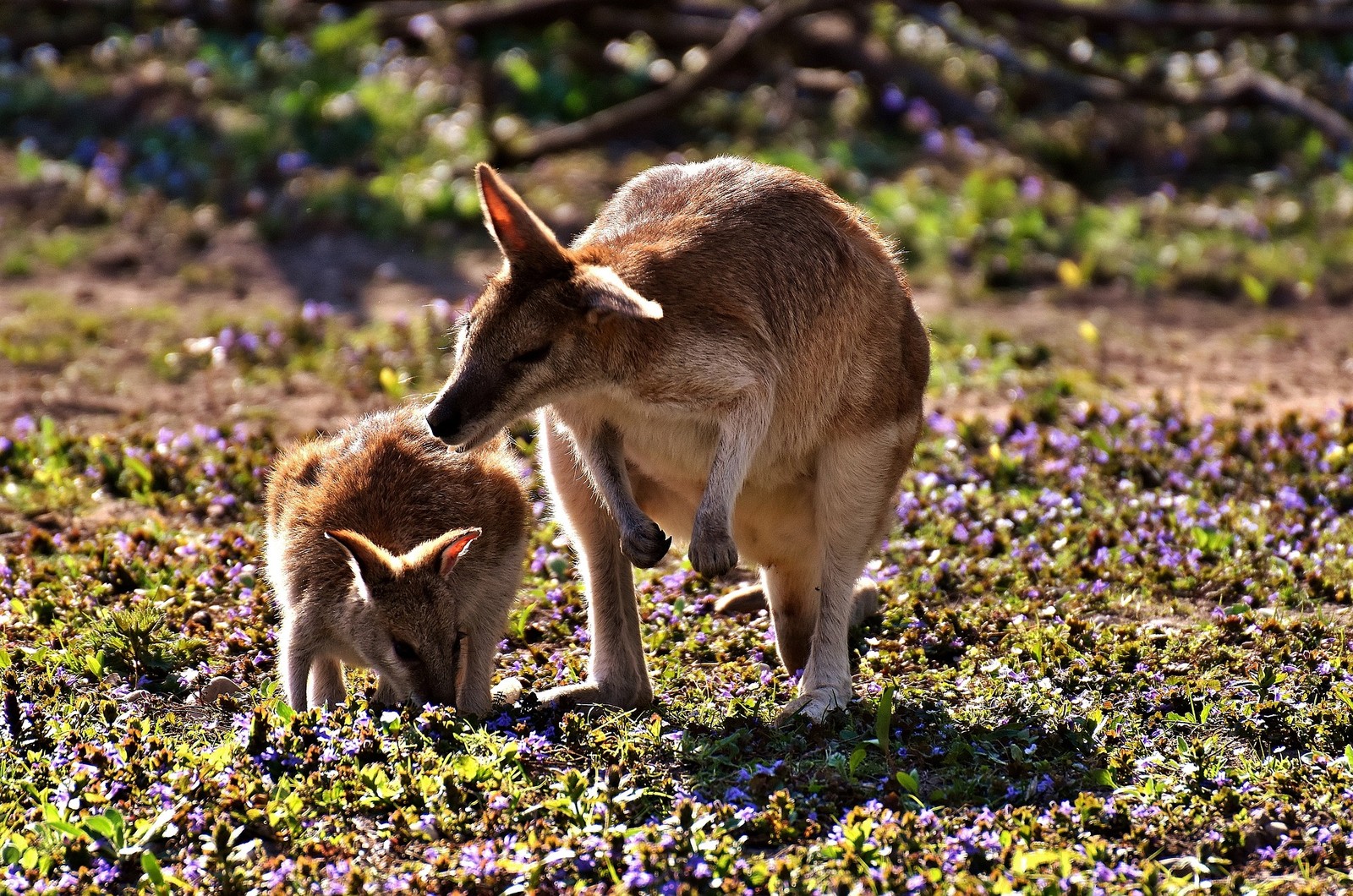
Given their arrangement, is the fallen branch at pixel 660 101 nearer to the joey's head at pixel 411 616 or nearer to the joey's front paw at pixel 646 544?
the joey's head at pixel 411 616

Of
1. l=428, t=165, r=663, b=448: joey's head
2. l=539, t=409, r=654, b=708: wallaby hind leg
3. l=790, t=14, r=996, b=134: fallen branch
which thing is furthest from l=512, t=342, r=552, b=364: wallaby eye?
l=790, t=14, r=996, b=134: fallen branch

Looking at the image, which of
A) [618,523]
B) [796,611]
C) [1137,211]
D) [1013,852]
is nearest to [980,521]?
[796,611]

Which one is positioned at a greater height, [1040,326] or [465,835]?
[465,835]

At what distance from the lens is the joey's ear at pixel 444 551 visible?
4.62m

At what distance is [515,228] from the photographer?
430 centimetres

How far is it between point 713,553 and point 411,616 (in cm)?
87

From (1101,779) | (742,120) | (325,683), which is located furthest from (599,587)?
(742,120)

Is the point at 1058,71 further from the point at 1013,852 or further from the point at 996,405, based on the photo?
the point at 1013,852

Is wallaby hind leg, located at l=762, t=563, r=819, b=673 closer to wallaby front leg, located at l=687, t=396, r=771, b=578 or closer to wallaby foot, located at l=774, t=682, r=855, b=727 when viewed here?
wallaby foot, located at l=774, t=682, r=855, b=727

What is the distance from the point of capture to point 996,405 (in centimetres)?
746

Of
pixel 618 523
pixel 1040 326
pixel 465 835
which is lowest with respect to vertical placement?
pixel 1040 326

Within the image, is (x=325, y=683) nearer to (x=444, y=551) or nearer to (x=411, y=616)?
(x=411, y=616)

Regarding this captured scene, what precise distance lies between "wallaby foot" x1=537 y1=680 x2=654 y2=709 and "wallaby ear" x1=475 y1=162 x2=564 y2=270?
1.26 metres

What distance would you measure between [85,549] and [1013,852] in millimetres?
3474
